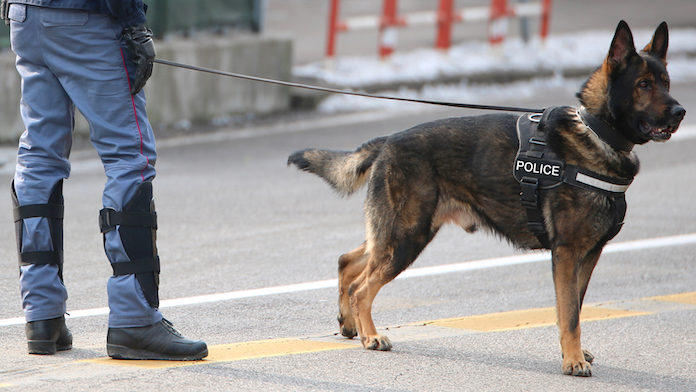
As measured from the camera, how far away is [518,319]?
5.19 meters

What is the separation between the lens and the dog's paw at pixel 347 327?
4.80 meters

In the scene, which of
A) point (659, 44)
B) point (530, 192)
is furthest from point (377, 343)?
point (659, 44)

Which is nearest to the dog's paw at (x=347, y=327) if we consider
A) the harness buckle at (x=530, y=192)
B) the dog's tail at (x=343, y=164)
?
the dog's tail at (x=343, y=164)

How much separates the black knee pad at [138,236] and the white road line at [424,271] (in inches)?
39.7

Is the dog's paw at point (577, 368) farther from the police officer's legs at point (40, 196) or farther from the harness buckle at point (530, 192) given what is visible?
the police officer's legs at point (40, 196)

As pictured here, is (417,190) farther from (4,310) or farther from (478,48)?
(478,48)

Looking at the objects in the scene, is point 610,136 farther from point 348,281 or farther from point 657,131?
point 348,281

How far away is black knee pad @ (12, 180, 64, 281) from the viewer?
4.33m

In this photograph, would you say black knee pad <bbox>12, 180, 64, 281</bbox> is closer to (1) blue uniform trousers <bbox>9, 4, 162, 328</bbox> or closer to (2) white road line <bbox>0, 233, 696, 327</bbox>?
(1) blue uniform trousers <bbox>9, 4, 162, 328</bbox>

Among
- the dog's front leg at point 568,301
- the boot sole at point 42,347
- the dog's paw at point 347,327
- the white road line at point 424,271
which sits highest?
the dog's front leg at point 568,301

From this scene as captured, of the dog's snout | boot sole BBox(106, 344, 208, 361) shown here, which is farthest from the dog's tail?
the dog's snout

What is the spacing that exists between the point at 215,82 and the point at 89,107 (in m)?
7.36

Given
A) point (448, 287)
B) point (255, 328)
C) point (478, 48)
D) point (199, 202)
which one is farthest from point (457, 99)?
point (255, 328)

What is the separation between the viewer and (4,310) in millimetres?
5109
